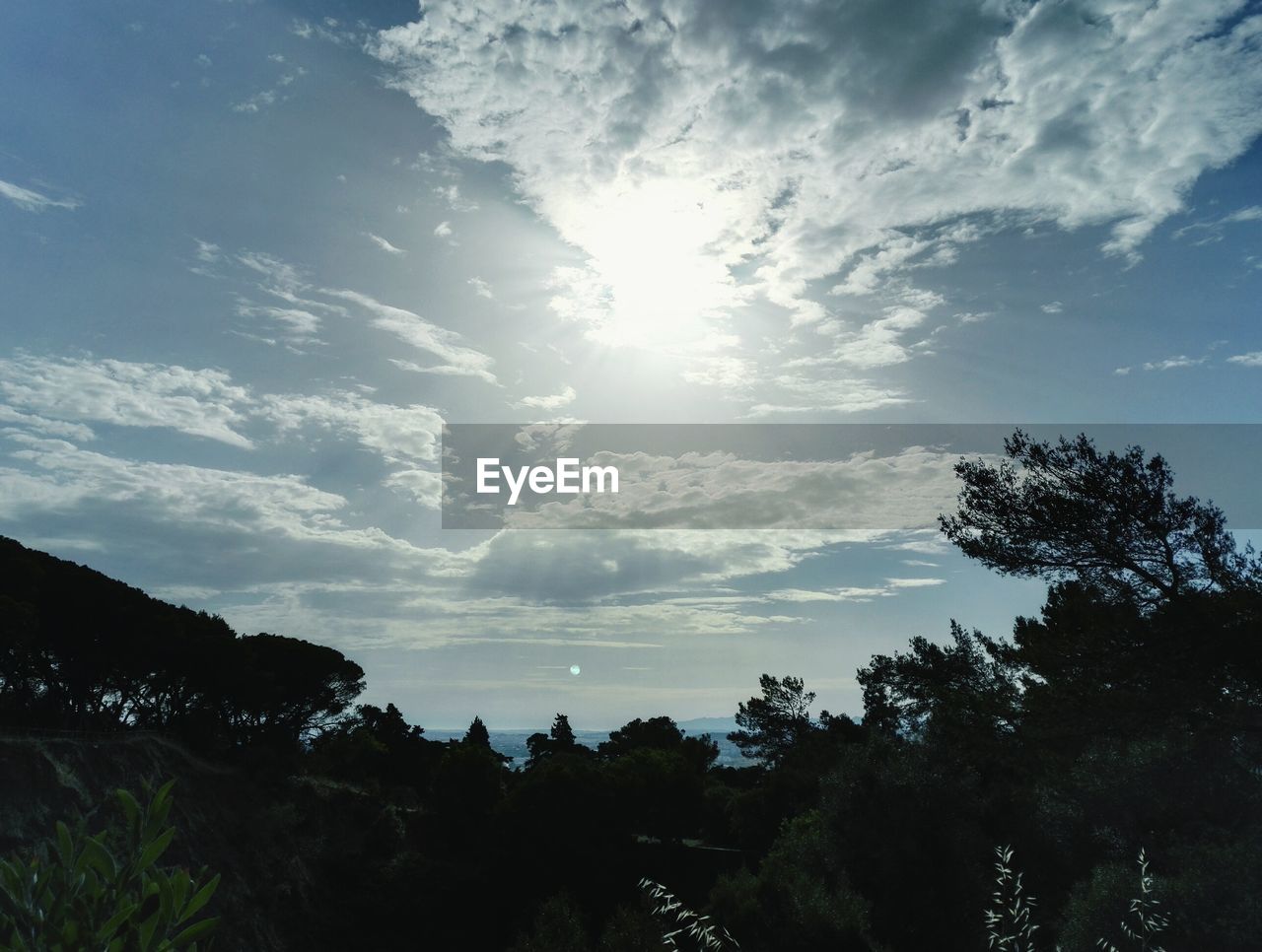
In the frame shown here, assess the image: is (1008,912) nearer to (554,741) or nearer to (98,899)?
(98,899)

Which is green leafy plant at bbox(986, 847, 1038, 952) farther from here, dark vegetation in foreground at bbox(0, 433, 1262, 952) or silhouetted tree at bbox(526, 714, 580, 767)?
silhouetted tree at bbox(526, 714, 580, 767)

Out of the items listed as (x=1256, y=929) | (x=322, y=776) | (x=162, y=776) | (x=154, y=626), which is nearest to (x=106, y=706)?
(x=154, y=626)

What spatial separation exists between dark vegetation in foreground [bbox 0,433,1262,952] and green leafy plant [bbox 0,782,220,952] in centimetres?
661

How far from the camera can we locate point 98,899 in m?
3.71

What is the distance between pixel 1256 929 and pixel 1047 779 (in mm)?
9895

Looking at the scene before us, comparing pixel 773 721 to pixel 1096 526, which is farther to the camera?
pixel 773 721

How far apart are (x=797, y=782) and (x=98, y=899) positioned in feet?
212

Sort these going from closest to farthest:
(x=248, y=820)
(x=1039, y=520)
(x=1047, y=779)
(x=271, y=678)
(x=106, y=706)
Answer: (x=1039, y=520), (x=1047, y=779), (x=248, y=820), (x=106, y=706), (x=271, y=678)

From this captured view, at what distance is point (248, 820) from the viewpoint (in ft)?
175

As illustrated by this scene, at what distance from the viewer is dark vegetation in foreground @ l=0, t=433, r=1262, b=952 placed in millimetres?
22984

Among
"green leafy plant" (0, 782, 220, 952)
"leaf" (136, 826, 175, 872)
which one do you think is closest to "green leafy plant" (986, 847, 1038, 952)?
"green leafy plant" (0, 782, 220, 952)

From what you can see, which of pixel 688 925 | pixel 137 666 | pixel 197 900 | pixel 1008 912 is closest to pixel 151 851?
pixel 197 900

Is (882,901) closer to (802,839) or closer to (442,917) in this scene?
(802,839)

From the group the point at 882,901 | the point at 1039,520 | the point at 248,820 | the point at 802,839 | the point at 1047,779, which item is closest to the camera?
the point at 1039,520
